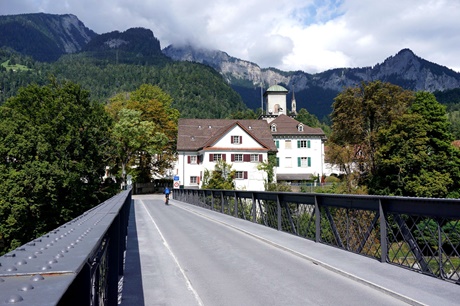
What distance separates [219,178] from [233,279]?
3946cm

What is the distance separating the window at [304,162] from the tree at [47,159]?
33.5 metres

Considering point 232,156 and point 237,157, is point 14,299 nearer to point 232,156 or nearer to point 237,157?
point 232,156

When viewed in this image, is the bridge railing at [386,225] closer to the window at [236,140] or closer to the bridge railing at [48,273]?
the bridge railing at [48,273]

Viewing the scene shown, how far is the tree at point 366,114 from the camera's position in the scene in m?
43.4

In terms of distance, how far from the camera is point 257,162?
60625 mm

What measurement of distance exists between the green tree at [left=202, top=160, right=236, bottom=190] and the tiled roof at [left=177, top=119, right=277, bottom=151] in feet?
42.0

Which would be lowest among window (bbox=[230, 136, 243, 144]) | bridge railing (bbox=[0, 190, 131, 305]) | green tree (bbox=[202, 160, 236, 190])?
bridge railing (bbox=[0, 190, 131, 305])

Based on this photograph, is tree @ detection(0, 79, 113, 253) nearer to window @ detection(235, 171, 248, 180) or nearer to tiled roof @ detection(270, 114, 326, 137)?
window @ detection(235, 171, 248, 180)

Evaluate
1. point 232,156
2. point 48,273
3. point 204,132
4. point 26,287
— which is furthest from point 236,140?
point 26,287

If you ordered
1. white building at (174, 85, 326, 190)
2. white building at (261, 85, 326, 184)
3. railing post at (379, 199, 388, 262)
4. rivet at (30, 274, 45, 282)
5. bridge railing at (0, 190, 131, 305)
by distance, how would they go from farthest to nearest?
white building at (261, 85, 326, 184) < white building at (174, 85, 326, 190) < railing post at (379, 199, 388, 262) < rivet at (30, 274, 45, 282) < bridge railing at (0, 190, 131, 305)

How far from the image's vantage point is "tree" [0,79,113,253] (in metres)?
36.8

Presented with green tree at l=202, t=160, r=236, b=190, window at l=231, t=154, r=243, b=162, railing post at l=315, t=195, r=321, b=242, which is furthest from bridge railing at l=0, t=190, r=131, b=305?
window at l=231, t=154, r=243, b=162

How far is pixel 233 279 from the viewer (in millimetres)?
8094

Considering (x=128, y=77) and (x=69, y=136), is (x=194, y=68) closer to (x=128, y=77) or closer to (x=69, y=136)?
(x=128, y=77)
